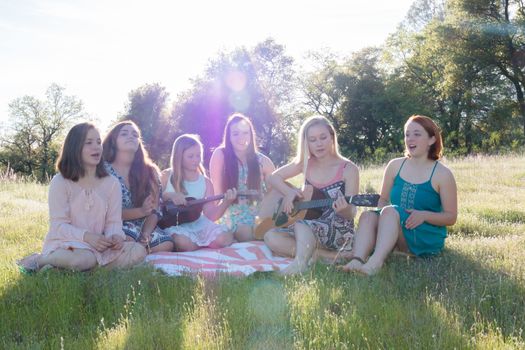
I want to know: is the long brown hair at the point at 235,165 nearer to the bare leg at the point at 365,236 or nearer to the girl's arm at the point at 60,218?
the bare leg at the point at 365,236

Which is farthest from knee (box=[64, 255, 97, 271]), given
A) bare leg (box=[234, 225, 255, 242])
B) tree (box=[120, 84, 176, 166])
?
tree (box=[120, 84, 176, 166])

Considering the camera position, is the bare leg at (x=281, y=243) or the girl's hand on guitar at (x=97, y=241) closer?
the girl's hand on guitar at (x=97, y=241)

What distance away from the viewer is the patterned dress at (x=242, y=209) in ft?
22.3

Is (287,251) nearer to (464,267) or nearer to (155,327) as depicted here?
(464,267)

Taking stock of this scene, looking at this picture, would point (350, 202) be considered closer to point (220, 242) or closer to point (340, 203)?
point (340, 203)

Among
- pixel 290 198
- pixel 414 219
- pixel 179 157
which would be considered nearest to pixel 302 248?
pixel 290 198

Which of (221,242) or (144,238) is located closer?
(144,238)

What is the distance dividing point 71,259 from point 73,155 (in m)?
0.99

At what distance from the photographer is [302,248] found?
200 inches

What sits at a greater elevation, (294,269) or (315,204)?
(315,204)

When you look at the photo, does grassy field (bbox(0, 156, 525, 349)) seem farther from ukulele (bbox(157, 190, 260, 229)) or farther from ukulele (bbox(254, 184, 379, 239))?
ukulele (bbox(157, 190, 260, 229))

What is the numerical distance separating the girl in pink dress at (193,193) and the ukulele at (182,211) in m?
0.05

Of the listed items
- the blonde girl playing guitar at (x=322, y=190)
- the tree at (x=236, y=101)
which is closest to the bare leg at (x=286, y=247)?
the blonde girl playing guitar at (x=322, y=190)

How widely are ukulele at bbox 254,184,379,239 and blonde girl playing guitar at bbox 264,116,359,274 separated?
0.26 ft
